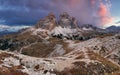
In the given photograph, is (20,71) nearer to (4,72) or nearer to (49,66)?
(4,72)

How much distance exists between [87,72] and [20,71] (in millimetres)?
37374

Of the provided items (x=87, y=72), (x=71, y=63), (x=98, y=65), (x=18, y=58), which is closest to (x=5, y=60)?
(x=18, y=58)

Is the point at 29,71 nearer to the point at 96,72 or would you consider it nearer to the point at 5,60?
the point at 5,60

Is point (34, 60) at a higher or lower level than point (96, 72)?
higher

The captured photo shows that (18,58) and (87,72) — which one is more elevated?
(18,58)

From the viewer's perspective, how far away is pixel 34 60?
13150 cm

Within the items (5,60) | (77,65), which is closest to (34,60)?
(5,60)

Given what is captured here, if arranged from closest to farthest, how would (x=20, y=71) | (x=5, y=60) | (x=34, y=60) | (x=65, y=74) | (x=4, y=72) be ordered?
(x=4, y=72), (x=20, y=71), (x=65, y=74), (x=5, y=60), (x=34, y=60)

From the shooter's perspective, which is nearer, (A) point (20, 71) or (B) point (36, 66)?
(A) point (20, 71)

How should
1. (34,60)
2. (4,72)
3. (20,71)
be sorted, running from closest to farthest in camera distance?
(4,72) < (20,71) < (34,60)

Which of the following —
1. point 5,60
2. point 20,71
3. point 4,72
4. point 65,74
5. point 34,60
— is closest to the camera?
point 4,72

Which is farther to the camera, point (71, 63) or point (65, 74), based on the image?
point (71, 63)

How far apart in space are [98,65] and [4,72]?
2266 inches

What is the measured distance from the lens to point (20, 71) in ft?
352
